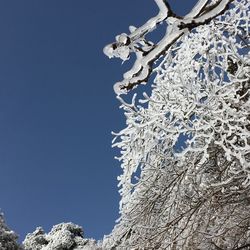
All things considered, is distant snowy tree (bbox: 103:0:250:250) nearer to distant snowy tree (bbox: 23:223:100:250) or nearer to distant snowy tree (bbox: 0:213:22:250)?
distant snowy tree (bbox: 0:213:22:250)

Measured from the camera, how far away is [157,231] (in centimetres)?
859

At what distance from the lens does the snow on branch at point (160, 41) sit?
2419 millimetres

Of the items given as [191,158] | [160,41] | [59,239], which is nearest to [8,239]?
[59,239]

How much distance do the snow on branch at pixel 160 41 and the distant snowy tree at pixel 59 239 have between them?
2487cm

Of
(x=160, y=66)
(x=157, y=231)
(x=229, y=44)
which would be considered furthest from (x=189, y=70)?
(x=157, y=231)

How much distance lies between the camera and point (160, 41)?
8.29 ft

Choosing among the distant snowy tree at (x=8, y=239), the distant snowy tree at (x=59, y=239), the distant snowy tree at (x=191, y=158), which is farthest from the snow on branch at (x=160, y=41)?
the distant snowy tree at (x=59, y=239)

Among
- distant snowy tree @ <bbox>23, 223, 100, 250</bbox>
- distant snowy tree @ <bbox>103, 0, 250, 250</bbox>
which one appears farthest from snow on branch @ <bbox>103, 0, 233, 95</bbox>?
distant snowy tree @ <bbox>23, 223, 100, 250</bbox>

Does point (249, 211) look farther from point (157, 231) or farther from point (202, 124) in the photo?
point (202, 124)

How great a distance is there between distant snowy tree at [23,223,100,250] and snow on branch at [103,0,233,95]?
24868 mm

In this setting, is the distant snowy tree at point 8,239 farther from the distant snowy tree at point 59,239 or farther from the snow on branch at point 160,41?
the snow on branch at point 160,41

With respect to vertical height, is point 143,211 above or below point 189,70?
below

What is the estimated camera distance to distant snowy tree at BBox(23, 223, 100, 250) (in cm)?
2752

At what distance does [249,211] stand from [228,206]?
0.45 m
